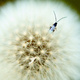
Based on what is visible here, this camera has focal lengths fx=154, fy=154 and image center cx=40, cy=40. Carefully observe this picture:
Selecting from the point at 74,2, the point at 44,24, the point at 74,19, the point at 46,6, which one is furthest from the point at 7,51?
the point at 74,2

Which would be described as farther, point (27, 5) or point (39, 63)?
point (27, 5)

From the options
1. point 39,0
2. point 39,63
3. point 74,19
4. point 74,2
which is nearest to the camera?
point 39,63

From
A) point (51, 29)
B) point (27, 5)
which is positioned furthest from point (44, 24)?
point (27, 5)

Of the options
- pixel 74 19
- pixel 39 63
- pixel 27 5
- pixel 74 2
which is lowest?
pixel 39 63

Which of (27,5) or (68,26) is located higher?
(27,5)

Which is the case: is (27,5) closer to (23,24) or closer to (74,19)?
(23,24)

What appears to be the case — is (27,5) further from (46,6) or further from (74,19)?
(74,19)

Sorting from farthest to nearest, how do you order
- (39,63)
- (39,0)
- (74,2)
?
1. (74,2)
2. (39,0)
3. (39,63)
